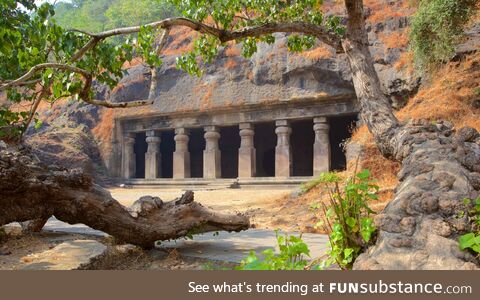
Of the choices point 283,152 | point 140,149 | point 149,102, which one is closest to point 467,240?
point 149,102

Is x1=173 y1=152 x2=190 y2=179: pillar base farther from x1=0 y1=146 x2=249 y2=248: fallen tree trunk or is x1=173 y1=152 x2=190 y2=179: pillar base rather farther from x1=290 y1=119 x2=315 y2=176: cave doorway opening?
x1=0 y1=146 x2=249 y2=248: fallen tree trunk

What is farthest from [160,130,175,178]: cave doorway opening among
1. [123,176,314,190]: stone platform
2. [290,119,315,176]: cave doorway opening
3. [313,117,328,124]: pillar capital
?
[313,117,328,124]: pillar capital

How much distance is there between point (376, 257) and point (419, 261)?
24cm

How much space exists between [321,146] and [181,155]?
639 cm

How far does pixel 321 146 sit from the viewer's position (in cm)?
1623

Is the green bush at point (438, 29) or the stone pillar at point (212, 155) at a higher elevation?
the green bush at point (438, 29)

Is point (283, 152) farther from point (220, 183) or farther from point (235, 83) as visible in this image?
point (235, 83)

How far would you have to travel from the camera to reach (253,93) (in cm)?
1661

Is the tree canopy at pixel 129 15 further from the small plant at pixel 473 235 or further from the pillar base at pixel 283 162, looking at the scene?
the small plant at pixel 473 235

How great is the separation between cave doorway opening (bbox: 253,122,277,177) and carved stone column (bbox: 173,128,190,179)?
4181mm

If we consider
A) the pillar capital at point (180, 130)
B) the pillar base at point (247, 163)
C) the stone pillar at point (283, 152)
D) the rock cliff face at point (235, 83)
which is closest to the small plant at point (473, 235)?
the rock cliff face at point (235, 83)

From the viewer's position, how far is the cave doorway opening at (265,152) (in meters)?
21.9

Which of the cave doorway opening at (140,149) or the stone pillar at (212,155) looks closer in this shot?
the stone pillar at (212,155)

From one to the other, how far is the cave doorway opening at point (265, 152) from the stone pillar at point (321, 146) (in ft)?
19.0
